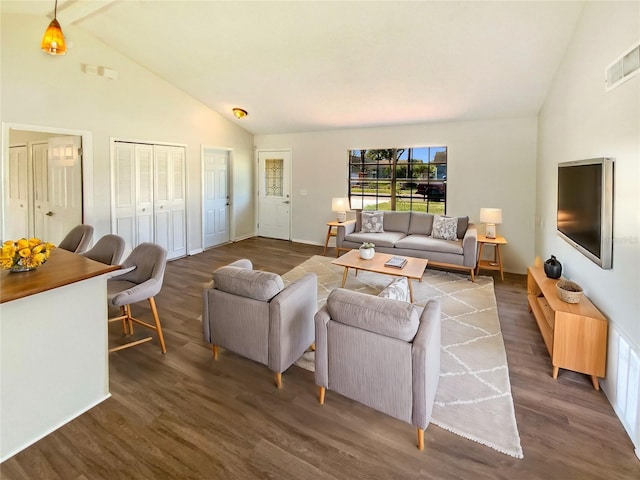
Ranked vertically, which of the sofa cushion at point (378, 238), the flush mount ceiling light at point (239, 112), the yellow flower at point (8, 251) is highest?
the flush mount ceiling light at point (239, 112)

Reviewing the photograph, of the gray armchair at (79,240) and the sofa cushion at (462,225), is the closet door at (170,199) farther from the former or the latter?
the sofa cushion at (462,225)

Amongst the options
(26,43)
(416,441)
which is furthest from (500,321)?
(26,43)

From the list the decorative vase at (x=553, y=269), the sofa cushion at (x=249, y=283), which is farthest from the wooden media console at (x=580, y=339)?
the sofa cushion at (x=249, y=283)

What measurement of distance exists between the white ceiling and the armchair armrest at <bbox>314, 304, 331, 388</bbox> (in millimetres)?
3051

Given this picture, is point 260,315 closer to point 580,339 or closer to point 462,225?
point 580,339

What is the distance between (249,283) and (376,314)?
0.95 metres

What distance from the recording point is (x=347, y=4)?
3.44 meters

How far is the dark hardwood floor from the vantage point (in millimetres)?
1789

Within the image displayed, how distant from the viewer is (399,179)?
6645 mm

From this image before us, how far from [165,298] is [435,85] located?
4.44 metres

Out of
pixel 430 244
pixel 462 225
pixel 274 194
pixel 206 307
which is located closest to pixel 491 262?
pixel 462 225

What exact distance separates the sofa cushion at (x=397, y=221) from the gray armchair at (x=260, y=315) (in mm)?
3805

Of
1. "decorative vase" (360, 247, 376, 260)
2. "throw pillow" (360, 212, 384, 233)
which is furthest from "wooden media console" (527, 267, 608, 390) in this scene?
"throw pillow" (360, 212, 384, 233)

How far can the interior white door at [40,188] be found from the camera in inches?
208
